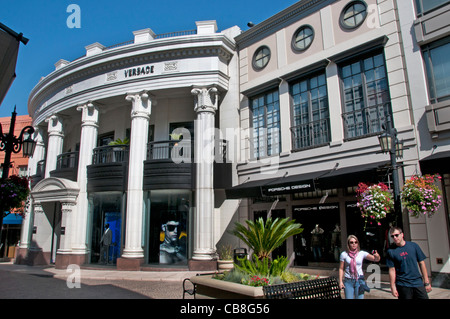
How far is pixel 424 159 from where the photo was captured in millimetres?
9820

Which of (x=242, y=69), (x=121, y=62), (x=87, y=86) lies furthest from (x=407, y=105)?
(x=87, y=86)

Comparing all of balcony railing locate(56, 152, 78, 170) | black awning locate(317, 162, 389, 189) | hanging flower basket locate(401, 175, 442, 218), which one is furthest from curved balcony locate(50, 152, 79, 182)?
hanging flower basket locate(401, 175, 442, 218)

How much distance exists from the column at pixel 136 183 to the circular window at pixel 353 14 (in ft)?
31.0

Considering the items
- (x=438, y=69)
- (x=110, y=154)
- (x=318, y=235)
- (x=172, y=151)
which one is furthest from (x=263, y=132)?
(x=110, y=154)

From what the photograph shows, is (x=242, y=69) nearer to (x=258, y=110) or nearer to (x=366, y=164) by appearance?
(x=258, y=110)

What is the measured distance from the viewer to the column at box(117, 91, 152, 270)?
596 inches

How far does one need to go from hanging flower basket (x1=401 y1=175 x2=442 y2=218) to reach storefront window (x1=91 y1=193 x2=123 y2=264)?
41.3 ft

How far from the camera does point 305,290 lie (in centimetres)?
519

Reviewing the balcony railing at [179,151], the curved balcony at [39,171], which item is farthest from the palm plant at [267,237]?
the curved balcony at [39,171]

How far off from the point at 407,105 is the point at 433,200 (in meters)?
3.56

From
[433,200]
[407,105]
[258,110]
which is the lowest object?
[433,200]

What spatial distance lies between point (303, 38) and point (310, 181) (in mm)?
6483

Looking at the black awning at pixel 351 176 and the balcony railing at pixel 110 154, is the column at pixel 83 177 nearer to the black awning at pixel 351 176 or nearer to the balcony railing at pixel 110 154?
the balcony railing at pixel 110 154
